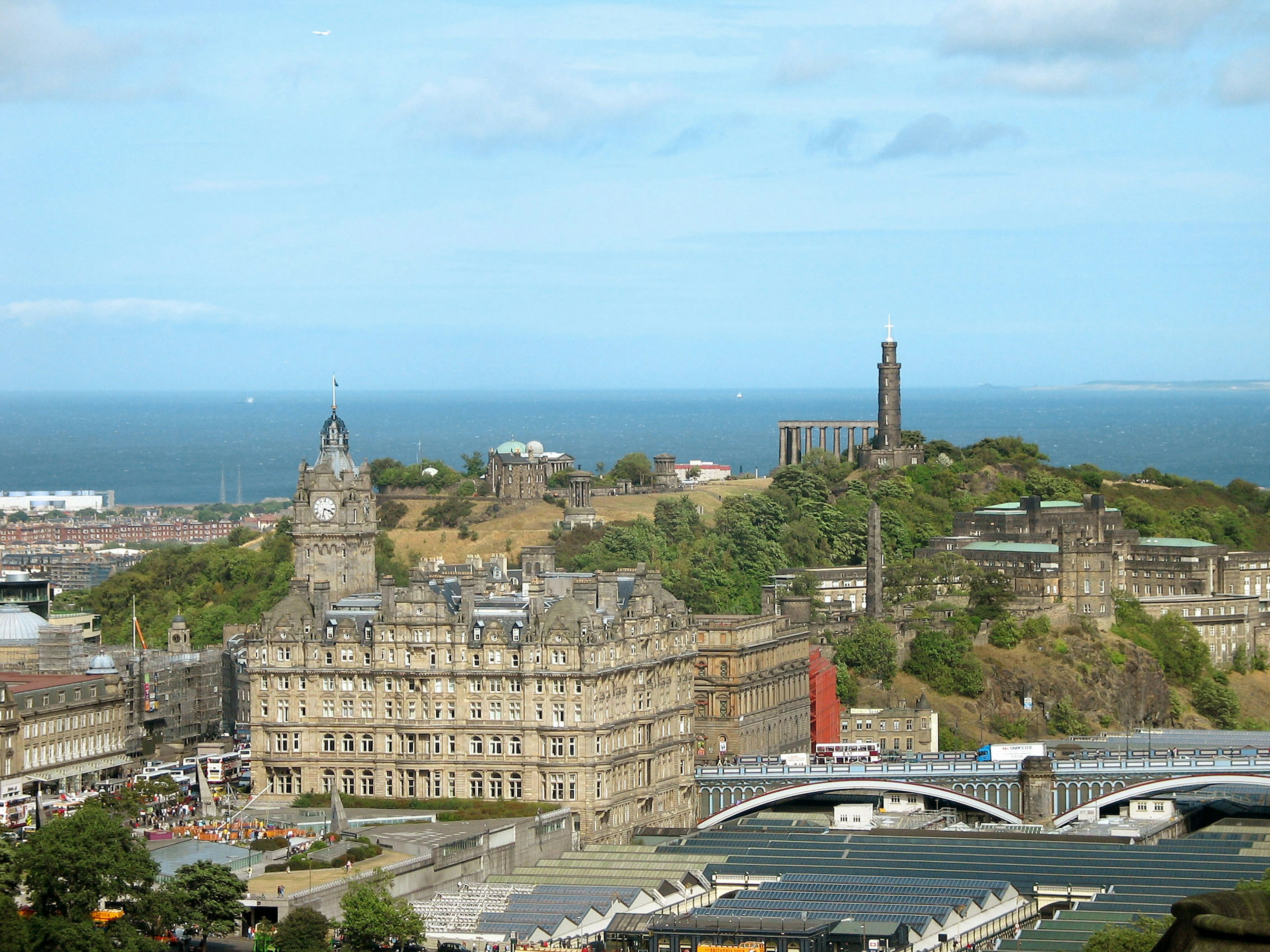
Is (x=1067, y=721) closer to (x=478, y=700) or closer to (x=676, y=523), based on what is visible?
(x=676, y=523)

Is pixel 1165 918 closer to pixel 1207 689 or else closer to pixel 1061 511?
pixel 1207 689

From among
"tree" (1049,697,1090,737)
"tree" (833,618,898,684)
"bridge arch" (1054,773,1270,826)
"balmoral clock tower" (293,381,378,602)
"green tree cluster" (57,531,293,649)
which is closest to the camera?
"bridge arch" (1054,773,1270,826)

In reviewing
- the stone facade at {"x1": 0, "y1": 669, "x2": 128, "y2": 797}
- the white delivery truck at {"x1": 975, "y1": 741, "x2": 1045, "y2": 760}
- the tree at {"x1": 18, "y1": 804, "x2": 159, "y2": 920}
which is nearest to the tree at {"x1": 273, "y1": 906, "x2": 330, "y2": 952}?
the tree at {"x1": 18, "y1": 804, "x2": 159, "y2": 920}

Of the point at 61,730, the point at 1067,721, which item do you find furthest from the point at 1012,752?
the point at 61,730

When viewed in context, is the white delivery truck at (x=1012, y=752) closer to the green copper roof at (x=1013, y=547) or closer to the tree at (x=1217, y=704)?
the tree at (x=1217, y=704)

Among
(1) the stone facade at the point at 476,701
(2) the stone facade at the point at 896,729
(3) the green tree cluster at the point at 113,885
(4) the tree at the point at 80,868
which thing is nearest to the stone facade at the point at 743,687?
(2) the stone facade at the point at 896,729

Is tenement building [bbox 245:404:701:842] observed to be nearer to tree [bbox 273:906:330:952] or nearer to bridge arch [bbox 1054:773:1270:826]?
bridge arch [bbox 1054:773:1270:826]

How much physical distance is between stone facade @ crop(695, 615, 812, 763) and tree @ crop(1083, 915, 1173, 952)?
160 feet

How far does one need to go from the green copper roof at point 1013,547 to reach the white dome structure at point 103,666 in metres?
79.6

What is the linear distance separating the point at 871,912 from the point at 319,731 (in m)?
35.6

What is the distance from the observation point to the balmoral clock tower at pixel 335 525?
13512cm

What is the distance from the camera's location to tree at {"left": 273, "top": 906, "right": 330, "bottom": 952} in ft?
293

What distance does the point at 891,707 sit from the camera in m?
160

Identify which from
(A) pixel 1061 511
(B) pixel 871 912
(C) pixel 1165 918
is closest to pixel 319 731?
(B) pixel 871 912
